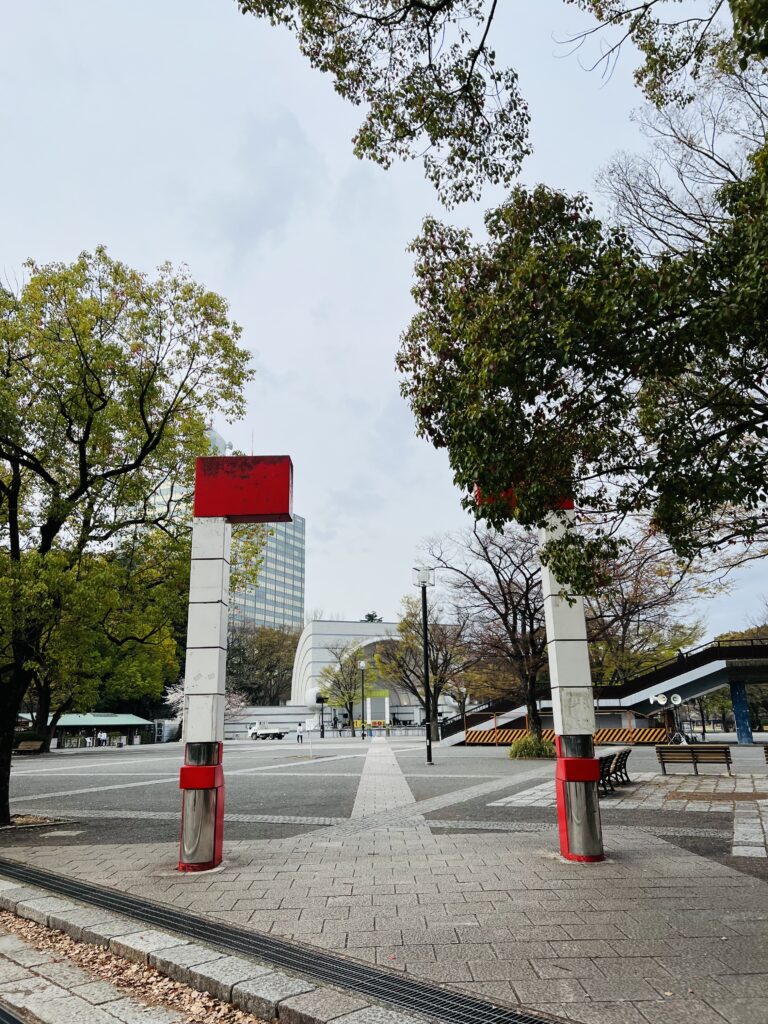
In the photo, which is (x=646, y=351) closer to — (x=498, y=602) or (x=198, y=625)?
(x=198, y=625)

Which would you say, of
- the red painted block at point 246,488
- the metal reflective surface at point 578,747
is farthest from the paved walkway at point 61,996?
the red painted block at point 246,488

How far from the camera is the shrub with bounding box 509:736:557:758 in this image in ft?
68.5

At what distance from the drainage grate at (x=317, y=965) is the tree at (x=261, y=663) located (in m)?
63.9

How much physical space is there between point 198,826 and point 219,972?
10.2 ft

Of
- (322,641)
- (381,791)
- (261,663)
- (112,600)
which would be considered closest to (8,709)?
(112,600)

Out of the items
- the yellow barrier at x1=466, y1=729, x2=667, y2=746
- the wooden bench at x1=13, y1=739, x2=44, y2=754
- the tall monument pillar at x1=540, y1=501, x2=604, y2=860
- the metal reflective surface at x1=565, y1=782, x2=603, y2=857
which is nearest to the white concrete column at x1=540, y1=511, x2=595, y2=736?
the tall monument pillar at x1=540, y1=501, x2=604, y2=860

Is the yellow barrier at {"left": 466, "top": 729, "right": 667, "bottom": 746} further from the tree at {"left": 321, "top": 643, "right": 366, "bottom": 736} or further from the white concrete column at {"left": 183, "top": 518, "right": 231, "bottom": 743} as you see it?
the tree at {"left": 321, "top": 643, "right": 366, "bottom": 736}

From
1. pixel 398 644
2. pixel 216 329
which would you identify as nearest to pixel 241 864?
pixel 216 329

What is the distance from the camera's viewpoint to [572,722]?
684cm

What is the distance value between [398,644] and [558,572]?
1411 inches

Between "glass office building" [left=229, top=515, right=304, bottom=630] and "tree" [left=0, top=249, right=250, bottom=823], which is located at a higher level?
"glass office building" [left=229, top=515, right=304, bottom=630]

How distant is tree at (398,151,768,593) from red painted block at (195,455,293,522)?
5.91ft

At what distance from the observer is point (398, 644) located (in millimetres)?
41688

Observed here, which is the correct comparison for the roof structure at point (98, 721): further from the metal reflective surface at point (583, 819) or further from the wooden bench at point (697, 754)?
the metal reflective surface at point (583, 819)
